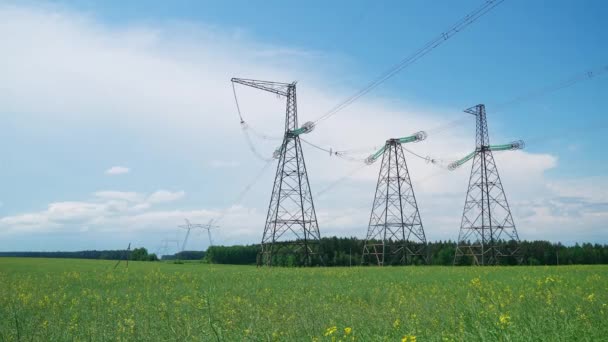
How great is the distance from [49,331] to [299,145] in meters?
38.0

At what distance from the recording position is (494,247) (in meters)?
55.4

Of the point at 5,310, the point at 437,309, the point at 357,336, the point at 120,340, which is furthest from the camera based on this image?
the point at 5,310

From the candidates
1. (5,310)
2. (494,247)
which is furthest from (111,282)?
(494,247)

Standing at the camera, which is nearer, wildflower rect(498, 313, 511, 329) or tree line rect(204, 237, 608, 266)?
wildflower rect(498, 313, 511, 329)

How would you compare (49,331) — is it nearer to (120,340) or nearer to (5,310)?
(120,340)

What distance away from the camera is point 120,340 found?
8328 millimetres

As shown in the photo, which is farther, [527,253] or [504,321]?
[527,253]

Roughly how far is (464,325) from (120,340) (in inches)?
223

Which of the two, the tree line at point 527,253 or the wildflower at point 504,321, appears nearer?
the wildflower at point 504,321

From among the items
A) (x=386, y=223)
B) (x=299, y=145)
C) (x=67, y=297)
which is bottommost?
(x=67, y=297)

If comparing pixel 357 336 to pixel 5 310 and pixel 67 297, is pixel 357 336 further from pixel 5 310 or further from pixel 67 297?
pixel 67 297

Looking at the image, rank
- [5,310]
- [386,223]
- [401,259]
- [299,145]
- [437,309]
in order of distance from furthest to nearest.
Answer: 1. [401,259]
2. [386,223]
3. [299,145]
4. [5,310]
5. [437,309]

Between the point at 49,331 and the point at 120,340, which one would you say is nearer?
the point at 120,340

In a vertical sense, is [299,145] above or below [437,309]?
above
